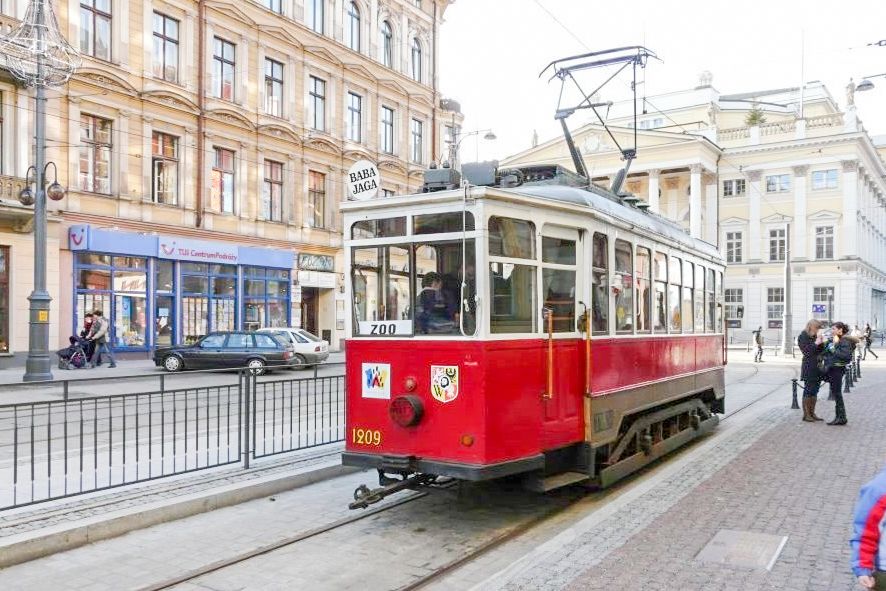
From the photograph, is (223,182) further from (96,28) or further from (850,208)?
(850,208)

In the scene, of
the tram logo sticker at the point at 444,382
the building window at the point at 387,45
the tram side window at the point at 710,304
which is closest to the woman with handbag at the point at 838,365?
the tram side window at the point at 710,304

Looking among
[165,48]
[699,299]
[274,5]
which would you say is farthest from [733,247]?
[699,299]

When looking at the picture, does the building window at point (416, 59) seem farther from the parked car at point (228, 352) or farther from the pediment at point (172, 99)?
the parked car at point (228, 352)

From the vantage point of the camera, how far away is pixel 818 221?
58.0m

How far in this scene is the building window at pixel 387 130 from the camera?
35719mm

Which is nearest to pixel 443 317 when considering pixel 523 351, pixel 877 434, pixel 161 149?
pixel 523 351

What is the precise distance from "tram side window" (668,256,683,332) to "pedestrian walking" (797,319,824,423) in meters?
3.82

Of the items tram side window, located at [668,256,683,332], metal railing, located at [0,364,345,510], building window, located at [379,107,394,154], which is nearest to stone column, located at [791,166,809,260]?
building window, located at [379,107,394,154]

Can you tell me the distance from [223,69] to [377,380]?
80.1 feet

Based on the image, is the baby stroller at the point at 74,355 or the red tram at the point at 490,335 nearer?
the red tram at the point at 490,335

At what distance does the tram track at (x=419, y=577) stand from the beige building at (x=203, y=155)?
→ 59.9ft

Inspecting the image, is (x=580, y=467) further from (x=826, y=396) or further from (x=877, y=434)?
(x=826, y=396)

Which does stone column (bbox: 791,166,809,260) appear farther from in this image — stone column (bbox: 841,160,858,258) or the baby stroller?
the baby stroller

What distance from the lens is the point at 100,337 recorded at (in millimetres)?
21828
